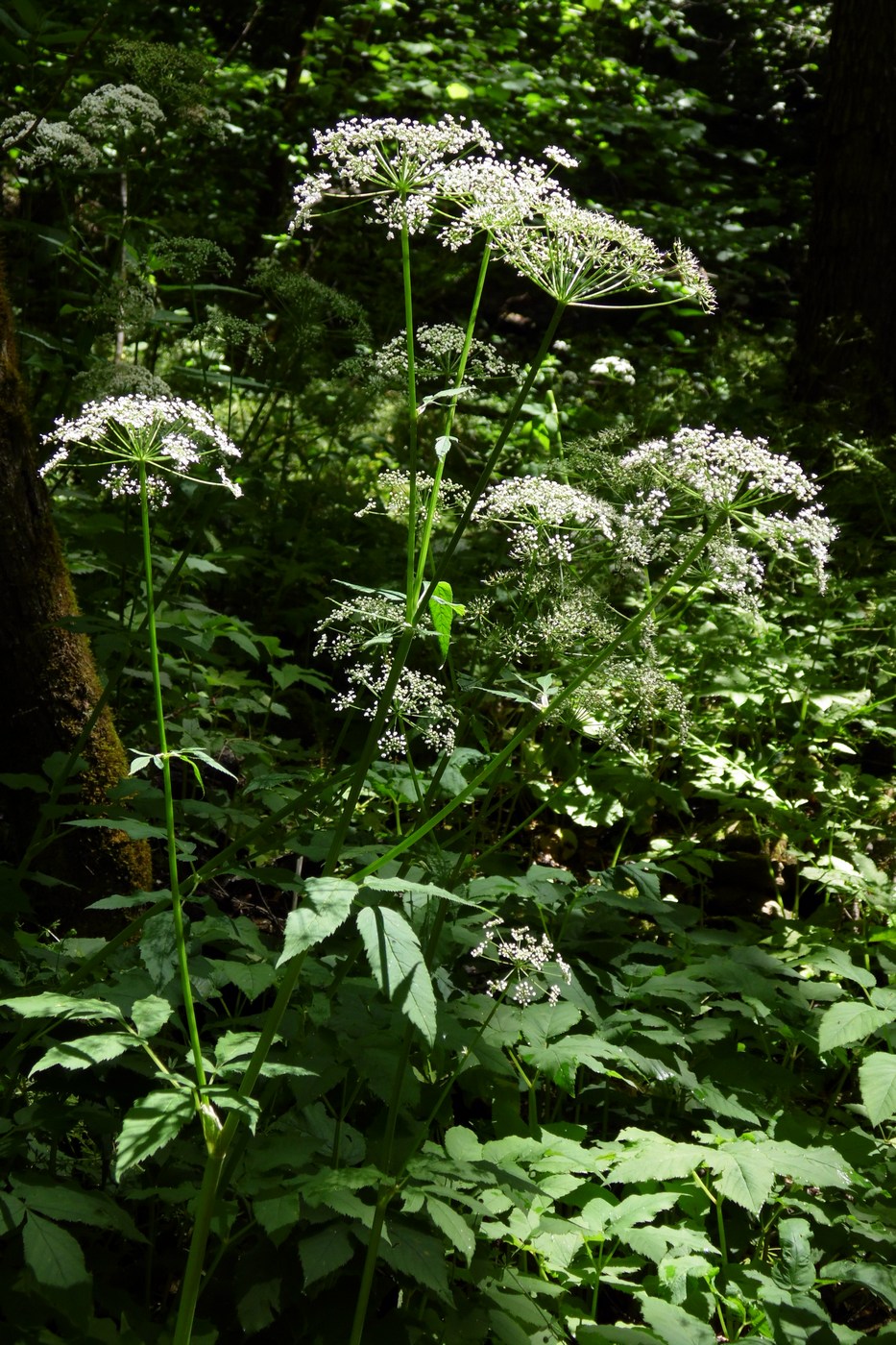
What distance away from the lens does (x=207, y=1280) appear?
1798mm

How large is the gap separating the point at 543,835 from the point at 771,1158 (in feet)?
6.33

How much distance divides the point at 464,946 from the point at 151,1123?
1.17 meters

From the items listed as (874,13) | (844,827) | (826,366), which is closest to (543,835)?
(844,827)

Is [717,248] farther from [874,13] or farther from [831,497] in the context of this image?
[831,497]

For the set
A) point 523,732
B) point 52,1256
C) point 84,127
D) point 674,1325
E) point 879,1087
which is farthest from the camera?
point 84,127

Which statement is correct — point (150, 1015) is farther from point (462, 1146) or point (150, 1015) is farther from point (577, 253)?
point (577, 253)

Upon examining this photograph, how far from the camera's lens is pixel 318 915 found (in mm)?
1363

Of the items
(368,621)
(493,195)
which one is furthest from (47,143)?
(493,195)

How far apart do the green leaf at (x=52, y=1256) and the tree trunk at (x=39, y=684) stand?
1.42 meters

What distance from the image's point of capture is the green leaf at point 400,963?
1382 millimetres

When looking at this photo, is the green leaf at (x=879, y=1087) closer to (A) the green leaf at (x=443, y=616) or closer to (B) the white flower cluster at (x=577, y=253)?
(A) the green leaf at (x=443, y=616)

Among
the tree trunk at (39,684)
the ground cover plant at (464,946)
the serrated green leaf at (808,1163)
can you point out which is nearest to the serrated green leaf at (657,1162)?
the ground cover plant at (464,946)

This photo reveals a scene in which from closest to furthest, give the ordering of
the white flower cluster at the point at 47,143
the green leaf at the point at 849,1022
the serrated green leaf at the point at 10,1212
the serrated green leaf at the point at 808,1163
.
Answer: the serrated green leaf at the point at 10,1212 → the serrated green leaf at the point at 808,1163 → the green leaf at the point at 849,1022 → the white flower cluster at the point at 47,143

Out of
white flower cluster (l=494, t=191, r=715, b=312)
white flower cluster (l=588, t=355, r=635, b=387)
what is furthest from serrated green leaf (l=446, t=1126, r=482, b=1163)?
white flower cluster (l=588, t=355, r=635, b=387)
